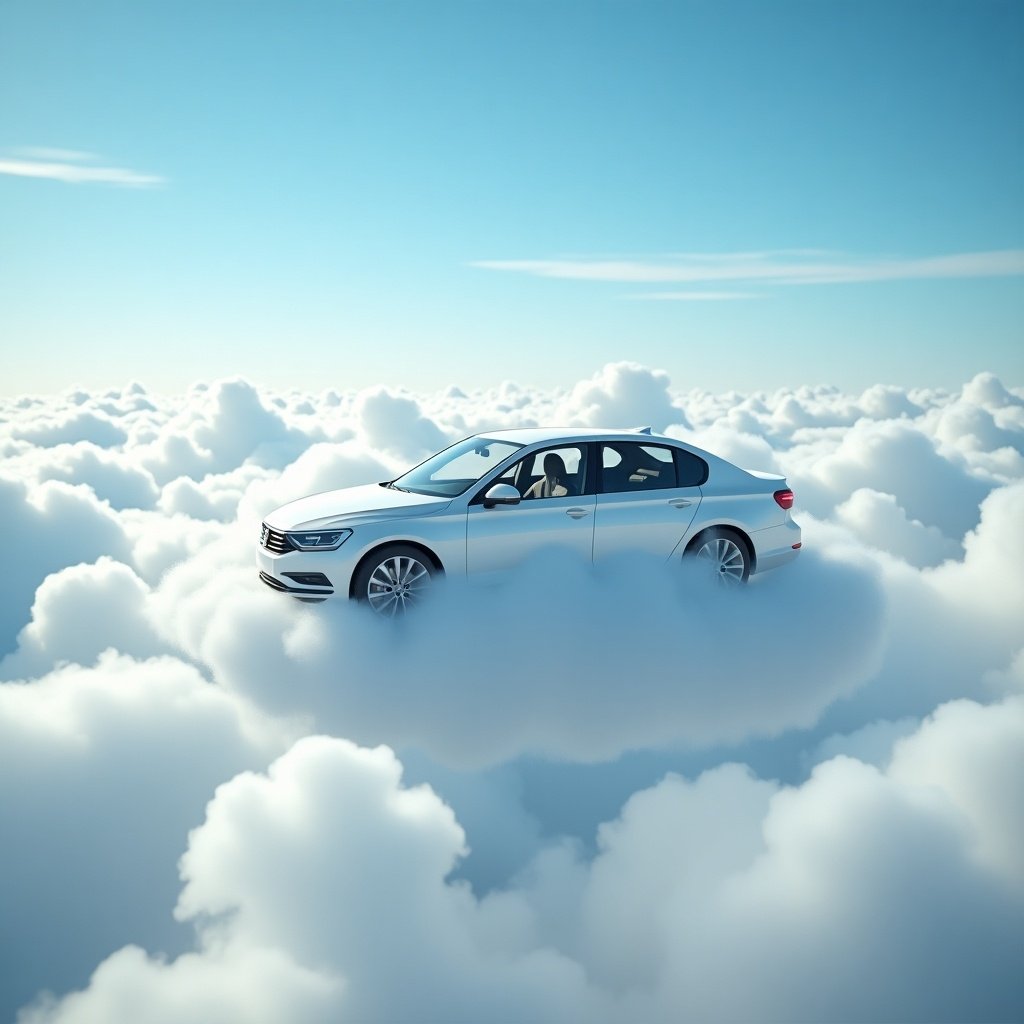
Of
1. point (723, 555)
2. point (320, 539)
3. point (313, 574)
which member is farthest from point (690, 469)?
point (313, 574)

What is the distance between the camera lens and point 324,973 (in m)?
22.1

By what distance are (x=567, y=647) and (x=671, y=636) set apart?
1.05 m

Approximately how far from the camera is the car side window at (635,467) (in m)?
7.60

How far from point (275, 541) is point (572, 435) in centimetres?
311

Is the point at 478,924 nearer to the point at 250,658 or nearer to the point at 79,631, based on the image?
the point at 250,658

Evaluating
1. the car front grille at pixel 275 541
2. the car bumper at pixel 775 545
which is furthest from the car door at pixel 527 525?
the car bumper at pixel 775 545

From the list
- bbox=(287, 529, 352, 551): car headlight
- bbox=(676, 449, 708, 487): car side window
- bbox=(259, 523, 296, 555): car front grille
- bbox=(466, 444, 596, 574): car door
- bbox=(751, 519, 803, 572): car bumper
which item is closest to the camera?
bbox=(287, 529, 352, 551): car headlight

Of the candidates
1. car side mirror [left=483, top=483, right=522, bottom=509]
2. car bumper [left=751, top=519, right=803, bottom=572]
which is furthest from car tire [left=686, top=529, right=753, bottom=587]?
car side mirror [left=483, top=483, right=522, bottom=509]

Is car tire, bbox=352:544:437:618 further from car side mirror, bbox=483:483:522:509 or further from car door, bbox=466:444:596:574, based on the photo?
car side mirror, bbox=483:483:522:509

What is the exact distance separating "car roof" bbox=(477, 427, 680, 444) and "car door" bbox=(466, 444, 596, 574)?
0.89 ft

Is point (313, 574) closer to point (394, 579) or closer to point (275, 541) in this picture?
point (275, 541)

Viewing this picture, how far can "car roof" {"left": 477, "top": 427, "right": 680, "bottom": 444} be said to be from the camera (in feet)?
25.3

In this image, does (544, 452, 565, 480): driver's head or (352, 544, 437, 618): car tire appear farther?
(544, 452, 565, 480): driver's head

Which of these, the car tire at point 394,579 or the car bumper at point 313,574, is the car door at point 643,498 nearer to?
the car tire at point 394,579
